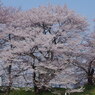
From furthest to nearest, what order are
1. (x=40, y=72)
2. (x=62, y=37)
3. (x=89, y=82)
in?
1. (x=89, y=82)
2. (x=62, y=37)
3. (x=40, y=72)

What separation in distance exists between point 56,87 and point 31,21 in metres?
5.31

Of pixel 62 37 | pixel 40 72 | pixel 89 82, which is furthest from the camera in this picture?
pixel 89 82

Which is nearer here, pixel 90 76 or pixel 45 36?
pixel 45 36

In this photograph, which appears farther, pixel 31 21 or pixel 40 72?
pixel 31 21

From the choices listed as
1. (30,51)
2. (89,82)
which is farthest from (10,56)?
(89,82)

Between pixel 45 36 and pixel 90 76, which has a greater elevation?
pixel 45 36

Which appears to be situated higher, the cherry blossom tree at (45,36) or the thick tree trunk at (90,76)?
the cherry blossom tree at (45,36)

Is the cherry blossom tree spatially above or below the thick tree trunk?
above

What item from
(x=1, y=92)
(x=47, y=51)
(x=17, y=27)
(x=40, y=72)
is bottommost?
(x=1, y=92)

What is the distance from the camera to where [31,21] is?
19.3 m

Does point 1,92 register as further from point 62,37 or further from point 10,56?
point 62,37

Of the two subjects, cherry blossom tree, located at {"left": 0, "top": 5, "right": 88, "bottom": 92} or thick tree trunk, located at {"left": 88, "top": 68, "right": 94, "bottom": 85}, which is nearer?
cherry blossom tree, located at {"left": 0, "top": 5, "right": 88, "bottom": 92}

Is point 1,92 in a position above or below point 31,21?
below

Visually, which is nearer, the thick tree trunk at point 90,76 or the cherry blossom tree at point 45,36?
the cherry blossom tree at point 45,36
